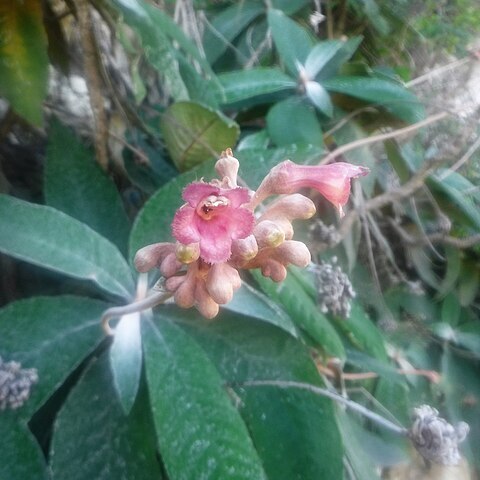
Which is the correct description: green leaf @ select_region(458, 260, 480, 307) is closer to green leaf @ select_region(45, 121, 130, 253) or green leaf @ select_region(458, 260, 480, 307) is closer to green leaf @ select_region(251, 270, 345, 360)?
green leaf @ select_region(251, 270, 345, 360)

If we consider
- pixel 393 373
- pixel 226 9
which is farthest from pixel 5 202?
pixel 226 9

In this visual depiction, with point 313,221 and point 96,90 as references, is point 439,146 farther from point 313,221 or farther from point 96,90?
point 96,90

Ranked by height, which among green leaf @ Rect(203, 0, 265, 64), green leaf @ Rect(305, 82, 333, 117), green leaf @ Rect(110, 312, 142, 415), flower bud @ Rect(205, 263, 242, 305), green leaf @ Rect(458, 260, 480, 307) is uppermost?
flower bud @ Rect(205, 263, 242, 305)

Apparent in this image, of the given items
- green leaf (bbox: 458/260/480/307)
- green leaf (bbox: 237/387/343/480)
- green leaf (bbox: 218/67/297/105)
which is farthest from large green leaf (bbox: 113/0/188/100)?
green leaf (bbox: 458/260/480/307)

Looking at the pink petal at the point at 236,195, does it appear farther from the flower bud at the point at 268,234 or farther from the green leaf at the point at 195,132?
the green leaf at the point at 195,132

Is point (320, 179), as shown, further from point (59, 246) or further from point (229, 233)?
point (59, 246)

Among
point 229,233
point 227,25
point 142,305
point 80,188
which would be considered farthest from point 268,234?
point 227,25
